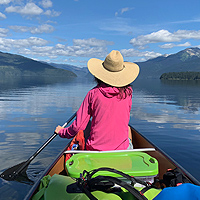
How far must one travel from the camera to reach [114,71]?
13.0 feet

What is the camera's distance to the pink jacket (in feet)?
12.3

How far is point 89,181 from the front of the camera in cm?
240

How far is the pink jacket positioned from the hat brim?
12 centimetres

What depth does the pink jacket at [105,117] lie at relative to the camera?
12.3ft

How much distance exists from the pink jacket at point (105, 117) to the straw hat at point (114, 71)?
141mm

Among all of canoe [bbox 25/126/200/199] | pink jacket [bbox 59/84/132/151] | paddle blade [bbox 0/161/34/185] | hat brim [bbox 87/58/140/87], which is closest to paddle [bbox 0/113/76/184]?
paddle blade [bbox 0/161/34/185]

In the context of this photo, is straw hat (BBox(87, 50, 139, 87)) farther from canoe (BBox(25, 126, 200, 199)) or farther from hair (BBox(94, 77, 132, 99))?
canoe (BBox(25, 126, 200, 199))

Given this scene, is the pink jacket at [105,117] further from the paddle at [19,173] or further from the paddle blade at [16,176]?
the paddle blade at [16,176]

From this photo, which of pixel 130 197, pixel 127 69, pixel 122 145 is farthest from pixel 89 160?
pixel 127 69

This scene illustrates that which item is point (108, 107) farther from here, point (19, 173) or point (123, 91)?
point (19, 173)

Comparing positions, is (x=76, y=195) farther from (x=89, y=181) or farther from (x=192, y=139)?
(x=192, y=139)

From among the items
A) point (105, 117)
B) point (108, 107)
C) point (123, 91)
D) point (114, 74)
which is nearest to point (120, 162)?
point (105, 117)

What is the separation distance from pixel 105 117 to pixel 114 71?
836 millimetres

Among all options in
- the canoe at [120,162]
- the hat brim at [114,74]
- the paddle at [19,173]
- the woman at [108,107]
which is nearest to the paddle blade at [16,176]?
the paddle at [19,173]
